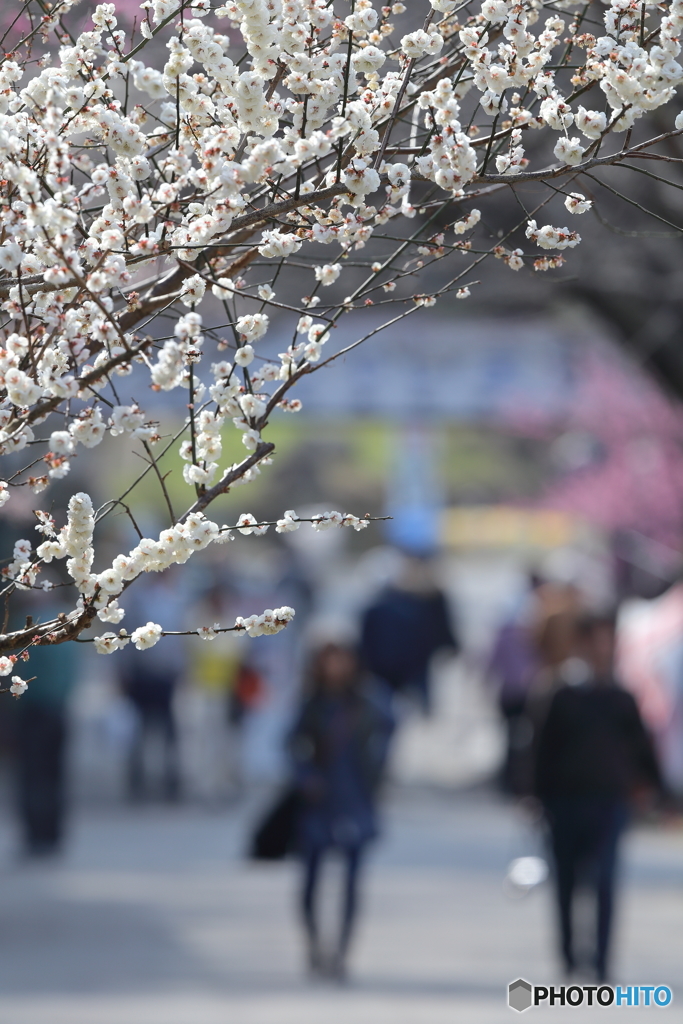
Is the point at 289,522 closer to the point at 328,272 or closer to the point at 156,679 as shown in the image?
Answer: the point at 328,272

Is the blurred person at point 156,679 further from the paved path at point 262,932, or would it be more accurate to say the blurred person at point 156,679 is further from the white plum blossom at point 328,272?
the white plum blossom at point 328,272

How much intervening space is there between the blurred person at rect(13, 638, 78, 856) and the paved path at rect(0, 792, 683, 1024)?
0.75 feet

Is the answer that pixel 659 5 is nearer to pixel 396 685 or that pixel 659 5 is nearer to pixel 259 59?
pixel 259 59

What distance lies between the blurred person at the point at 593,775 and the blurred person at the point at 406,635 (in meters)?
6.16

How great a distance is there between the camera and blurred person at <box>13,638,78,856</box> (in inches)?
422

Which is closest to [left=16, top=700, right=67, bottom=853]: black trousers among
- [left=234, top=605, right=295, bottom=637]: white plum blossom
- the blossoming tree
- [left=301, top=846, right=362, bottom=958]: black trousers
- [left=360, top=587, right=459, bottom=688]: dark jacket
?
[left=360, top=587, right=459, bottom=688]: dark jacket

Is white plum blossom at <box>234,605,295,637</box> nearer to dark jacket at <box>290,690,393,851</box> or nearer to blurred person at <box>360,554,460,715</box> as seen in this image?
dark jacket at <box>290,690,393,851</box>

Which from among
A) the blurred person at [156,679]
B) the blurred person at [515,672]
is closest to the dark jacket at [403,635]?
the blurred person at [515,672]

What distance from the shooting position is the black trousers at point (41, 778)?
1078cm

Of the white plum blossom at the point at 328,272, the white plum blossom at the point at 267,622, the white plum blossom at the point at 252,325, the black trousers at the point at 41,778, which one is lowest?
the white plum blossom at the point at 267,622

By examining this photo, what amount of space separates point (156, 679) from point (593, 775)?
21.5ft

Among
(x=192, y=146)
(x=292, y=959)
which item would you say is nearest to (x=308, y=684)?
(x=292, y=959)

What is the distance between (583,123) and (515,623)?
11081 mm

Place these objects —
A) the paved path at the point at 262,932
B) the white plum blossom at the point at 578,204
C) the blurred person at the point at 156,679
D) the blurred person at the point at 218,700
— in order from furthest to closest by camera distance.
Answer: the blurred person at the point at 218,700 < the blurred person at the point at 156,679 < the paved path at the point at 262,932 < the white plum blossom at the point at 578,204
